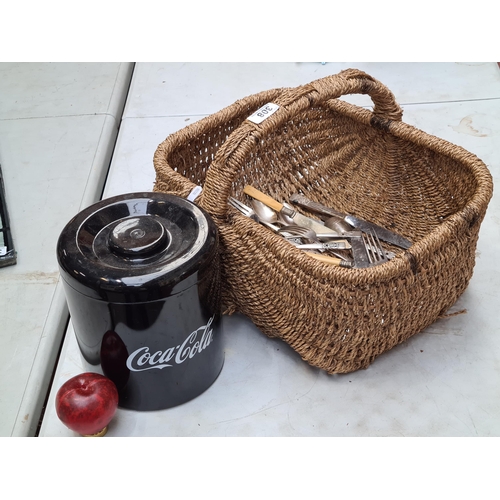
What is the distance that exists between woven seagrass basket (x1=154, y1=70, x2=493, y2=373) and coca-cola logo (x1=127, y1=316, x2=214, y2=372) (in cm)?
12

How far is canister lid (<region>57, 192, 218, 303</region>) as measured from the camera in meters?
0.70

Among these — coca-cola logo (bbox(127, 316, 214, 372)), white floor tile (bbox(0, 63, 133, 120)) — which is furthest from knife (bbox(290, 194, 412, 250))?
white floor tile (bbox(0, 63, 133, 120))

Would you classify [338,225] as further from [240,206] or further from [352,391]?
[352,391]

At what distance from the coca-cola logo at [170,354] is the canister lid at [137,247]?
92mm

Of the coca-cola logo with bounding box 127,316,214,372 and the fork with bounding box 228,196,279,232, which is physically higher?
the fork with bounding box 228,196,279,232

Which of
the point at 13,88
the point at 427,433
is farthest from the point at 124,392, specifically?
the point at 13,88

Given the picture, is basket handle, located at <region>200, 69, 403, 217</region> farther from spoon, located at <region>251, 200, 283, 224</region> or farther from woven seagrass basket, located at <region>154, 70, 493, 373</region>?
spoon, located at <region>251, 200, 283, 224</region>

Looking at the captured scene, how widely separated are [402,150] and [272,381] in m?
0.51

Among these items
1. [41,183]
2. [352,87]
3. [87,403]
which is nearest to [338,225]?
[352,87]

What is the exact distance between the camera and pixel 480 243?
1121 millimetres

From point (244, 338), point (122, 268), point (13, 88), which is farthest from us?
point (13, 88)

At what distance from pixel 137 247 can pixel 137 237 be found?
0.02 m

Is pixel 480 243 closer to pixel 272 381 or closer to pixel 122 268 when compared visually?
pixel 272 381

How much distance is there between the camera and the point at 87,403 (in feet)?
2.46
